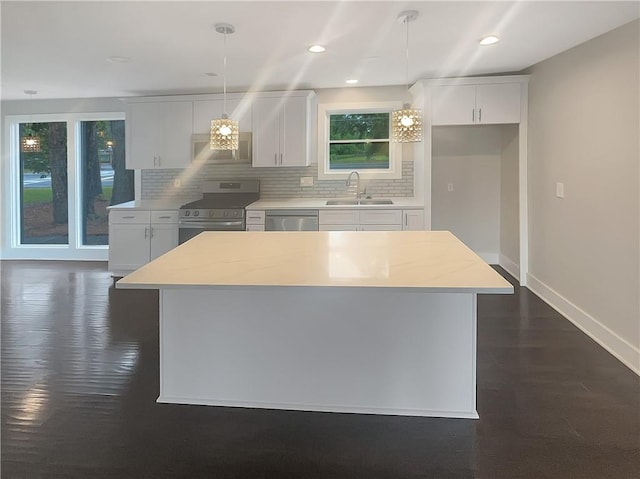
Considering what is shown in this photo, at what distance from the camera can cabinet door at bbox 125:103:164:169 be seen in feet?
20.6

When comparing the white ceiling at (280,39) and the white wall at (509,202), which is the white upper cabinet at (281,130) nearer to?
the white ceiling at (280,39)

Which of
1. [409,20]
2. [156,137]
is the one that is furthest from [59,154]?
[409,20]

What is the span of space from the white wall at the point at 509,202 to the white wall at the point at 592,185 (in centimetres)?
48

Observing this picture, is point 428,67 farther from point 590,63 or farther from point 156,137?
point 156,137

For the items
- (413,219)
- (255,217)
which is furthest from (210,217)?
(413,219)

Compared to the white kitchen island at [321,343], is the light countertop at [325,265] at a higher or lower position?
higher

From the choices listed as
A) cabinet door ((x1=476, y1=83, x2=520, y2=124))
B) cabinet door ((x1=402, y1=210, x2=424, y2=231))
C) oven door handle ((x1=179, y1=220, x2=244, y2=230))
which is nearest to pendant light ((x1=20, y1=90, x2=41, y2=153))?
oven door handle ((x1=179, y1=220, x2=244, y2=230))

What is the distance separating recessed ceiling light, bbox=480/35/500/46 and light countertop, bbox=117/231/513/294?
5.26 feet

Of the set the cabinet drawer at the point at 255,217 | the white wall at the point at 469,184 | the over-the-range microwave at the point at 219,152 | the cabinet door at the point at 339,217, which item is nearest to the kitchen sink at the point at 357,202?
the cabinet door at the point at 339,217

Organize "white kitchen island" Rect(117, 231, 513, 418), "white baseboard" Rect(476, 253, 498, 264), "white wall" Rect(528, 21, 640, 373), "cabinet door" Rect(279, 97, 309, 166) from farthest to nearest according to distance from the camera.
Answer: "white baseboard" Rect(476, 253, 498, 264) < "cabinet door" Rect(279, 97, 309, 166) < "white wall" Rect(528, 21, 640, 373) < "white kitchen island" Rect(117, 231, 513, 418)

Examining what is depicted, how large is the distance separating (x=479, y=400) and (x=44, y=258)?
21.3 feet

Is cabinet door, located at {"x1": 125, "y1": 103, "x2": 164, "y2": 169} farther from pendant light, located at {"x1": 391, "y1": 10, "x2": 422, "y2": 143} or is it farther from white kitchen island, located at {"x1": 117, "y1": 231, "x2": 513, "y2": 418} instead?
white kitchen island, located at {"x1": 117, "y1": 231, "x2": 513, "y2": 418}

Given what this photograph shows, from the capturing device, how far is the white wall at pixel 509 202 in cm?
565

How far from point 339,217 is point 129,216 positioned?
8.06ft
